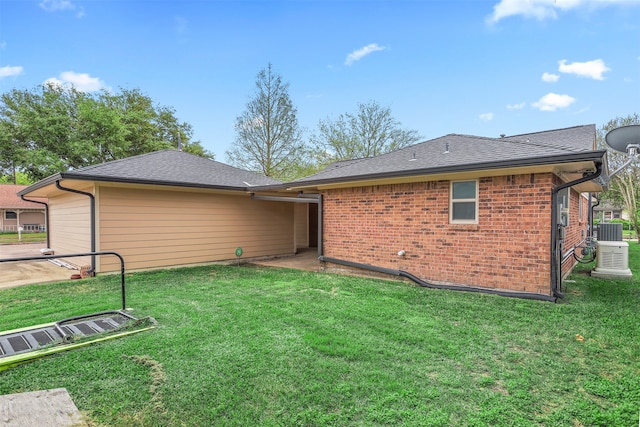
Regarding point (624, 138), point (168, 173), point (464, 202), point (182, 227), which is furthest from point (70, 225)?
point (624, 138)

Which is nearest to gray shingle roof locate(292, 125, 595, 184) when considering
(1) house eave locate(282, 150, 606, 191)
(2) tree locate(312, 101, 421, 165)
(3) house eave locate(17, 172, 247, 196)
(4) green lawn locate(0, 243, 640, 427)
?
(1) house eave locate(282, 150, 606, 191)

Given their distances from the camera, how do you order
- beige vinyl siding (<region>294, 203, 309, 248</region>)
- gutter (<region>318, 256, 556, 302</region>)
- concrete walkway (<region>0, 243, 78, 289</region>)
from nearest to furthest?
1. gutter (<region>318, 256, 556, 302</region>)
2. concrete walkway (<region>0, 243, 78, 289</region>)
3. beige vinyl siding (<region>294, 203, 309, 248</region>)

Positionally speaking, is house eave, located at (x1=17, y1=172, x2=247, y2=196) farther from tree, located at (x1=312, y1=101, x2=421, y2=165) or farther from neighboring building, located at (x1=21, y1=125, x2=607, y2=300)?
tree, located at (x1=312, y1=101, x2=421, y2=165)

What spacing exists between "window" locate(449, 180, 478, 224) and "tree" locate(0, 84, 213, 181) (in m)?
18.7

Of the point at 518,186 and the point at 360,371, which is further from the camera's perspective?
the point at 518,186

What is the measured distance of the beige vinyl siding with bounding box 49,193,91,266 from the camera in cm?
821

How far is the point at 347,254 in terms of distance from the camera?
7938 millimetres

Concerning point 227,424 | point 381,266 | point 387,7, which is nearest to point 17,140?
point 387,7

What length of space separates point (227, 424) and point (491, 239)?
5.27m

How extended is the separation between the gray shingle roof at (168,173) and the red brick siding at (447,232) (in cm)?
306

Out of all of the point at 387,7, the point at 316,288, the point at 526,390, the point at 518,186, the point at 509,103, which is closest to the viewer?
the point at 526,390

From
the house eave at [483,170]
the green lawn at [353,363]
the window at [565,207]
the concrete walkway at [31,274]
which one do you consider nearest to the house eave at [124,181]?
the concrete walkway at [31,274]

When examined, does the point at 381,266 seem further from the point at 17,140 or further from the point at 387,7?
the point at 17,140

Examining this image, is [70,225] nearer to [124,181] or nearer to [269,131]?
[124,181]
